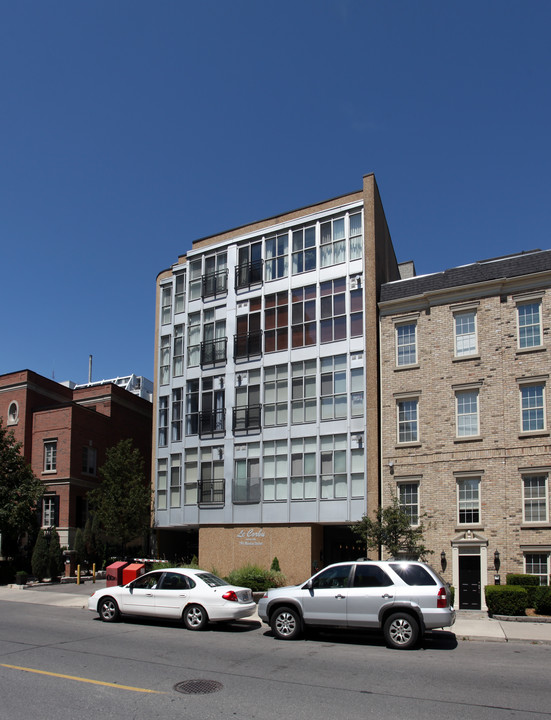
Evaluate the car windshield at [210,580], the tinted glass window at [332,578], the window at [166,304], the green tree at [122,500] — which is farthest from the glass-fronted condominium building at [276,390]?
the tinted glass window at [332,578]

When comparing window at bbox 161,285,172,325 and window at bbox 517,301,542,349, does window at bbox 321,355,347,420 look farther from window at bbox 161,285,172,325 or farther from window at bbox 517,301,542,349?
window at bbox 161,285,172,325

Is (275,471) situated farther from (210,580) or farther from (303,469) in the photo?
(210,580)

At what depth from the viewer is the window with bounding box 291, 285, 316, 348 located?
3162 cm

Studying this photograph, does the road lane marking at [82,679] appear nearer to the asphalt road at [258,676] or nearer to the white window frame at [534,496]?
the asphalt road at [258,676]

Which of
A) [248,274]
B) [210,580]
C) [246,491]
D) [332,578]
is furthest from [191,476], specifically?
[332,578]

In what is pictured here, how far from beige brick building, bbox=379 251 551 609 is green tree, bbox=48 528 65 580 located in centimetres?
Result: 1634

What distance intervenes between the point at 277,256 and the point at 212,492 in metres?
11.8

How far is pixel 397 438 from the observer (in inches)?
1114

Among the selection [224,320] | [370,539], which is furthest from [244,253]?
[370,539]

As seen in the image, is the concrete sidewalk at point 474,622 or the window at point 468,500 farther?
the window at point 468,500

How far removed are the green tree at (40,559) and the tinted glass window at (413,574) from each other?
2289 centimetres

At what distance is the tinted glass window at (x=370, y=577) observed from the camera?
14.4 metres

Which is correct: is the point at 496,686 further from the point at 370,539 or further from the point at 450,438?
the point at 450,438

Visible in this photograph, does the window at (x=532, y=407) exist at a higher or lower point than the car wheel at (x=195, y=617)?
higher
